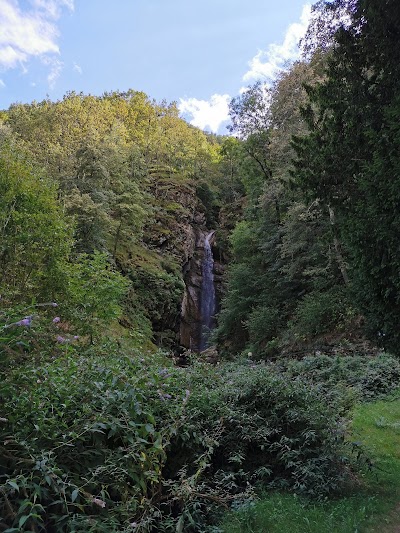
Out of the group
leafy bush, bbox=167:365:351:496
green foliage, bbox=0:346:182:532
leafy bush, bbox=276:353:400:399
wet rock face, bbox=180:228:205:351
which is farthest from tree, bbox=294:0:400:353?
wet rock face, bbox=180:228:205:351

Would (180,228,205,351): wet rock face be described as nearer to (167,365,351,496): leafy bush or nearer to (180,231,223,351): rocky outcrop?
(180,231,223,351): rocky outcrop

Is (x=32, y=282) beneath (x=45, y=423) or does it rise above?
above

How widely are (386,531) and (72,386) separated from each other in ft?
10.2

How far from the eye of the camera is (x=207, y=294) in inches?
1196

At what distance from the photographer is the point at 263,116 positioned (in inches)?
934

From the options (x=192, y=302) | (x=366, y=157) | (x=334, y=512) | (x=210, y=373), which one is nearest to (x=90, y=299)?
(x=210, y=373)

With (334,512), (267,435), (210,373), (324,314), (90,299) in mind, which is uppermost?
(90,299)

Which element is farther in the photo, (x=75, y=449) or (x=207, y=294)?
(x=207, y=294)

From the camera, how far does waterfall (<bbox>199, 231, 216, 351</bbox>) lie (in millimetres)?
27523

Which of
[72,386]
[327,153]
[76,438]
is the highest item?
[327,153]

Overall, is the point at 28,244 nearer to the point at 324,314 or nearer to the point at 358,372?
the point at 358,372

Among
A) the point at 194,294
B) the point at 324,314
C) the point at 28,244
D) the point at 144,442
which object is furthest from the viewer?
the point at 194,294

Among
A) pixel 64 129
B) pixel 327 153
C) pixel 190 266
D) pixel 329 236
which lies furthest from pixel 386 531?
pixel 64 129

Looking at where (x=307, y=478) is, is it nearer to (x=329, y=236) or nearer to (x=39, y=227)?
(x=329, y=236)
